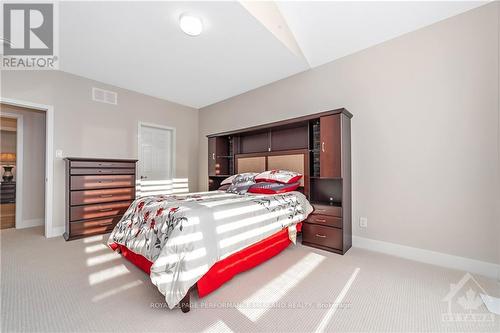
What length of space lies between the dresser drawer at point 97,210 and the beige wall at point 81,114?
1.73 feet

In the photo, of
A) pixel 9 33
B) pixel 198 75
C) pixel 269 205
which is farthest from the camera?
pixel 198 75

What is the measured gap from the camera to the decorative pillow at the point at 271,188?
2.84 m

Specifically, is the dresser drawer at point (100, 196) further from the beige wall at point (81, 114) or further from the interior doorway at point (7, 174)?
the interior doorway at point (7, 174)

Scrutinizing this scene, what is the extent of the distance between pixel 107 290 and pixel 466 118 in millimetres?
3765

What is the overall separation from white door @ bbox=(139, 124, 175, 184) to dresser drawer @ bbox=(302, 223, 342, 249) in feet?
10.7

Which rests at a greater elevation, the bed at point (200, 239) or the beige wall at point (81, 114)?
the beige wall at point (81, 114)

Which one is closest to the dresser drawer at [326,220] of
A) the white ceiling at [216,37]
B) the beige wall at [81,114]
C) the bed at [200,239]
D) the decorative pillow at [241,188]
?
the bed at [200,239]

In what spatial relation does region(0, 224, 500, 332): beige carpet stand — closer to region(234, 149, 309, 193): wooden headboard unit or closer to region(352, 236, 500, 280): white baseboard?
region(352, 236, 500, 280): white baseboard

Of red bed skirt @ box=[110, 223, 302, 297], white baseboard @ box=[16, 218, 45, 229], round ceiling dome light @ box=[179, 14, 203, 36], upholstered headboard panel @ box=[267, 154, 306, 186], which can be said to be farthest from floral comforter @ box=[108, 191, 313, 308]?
white baseboard @ box=[16, 218, 45, 229]

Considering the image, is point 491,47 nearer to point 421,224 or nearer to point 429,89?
point 429,89

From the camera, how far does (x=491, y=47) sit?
6.68 ft

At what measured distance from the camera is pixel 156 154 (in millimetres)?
4613

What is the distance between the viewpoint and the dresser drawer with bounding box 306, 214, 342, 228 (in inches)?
102

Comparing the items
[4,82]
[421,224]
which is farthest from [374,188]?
[4,82]
